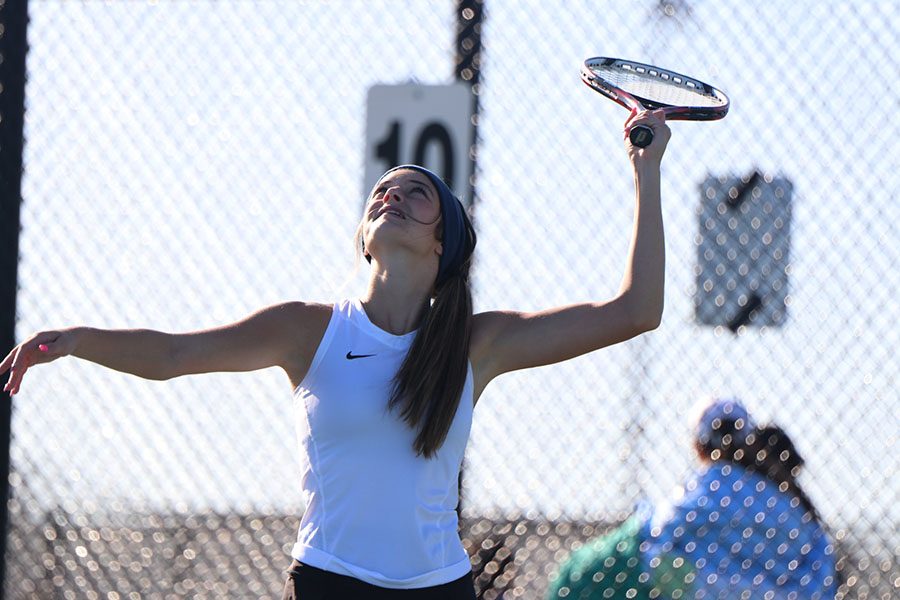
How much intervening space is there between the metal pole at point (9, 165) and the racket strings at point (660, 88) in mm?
1758

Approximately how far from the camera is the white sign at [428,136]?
3.27 meters

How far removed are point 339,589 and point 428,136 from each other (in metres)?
1.39

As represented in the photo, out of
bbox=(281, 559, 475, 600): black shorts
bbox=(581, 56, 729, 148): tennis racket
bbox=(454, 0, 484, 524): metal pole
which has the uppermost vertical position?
bbox=(454, 0, 484, 524): metal pole

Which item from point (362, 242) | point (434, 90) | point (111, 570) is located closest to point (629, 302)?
point (362, 242)

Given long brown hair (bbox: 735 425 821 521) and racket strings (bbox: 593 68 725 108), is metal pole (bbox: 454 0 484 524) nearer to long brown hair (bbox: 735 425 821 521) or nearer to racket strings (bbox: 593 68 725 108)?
racket strings (bbox: 593 68 725 108)

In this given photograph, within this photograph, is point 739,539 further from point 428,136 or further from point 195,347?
point 195,347

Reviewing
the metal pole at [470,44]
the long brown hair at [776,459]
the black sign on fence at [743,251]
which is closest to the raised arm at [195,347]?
the metal pole at [470,44]

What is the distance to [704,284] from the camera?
3.32 meters

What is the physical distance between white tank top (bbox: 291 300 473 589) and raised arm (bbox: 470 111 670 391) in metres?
0.22

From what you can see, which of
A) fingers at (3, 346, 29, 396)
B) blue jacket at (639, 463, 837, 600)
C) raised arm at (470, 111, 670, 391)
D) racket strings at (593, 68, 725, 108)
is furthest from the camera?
blue jacket at (639, 463, 837, 600)

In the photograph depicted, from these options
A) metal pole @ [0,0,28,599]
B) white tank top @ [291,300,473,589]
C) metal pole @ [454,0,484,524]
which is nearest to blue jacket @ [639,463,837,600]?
metal pole @ [454,0,484,524]

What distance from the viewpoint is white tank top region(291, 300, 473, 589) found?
235 centimetres

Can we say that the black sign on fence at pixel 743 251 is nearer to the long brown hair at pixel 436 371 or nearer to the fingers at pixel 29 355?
the long brown hair at pixel 436 371

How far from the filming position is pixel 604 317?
2525 millimetres
